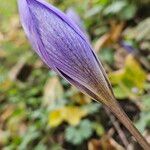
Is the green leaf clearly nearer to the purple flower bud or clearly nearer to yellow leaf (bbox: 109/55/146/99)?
yellow leaf (bbox: 109/55/146/99)

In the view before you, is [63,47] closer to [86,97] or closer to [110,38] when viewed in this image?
[86,97]

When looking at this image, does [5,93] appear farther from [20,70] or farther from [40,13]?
[40,13]

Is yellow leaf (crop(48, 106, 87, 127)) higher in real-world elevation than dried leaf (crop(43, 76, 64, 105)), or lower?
lower

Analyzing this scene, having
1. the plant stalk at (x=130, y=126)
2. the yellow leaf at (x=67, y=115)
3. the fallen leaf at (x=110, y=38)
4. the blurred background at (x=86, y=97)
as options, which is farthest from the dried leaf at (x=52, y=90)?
the plant stalk at (x=130, y=126)

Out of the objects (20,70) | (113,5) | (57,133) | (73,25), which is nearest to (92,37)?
(113,5)

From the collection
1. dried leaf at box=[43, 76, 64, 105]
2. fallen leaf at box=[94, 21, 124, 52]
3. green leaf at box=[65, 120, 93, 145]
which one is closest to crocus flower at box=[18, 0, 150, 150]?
green leaf at box=[65, 120, 93, 145]

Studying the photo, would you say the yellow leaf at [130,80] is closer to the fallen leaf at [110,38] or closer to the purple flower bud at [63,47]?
the fallen leaf at [110,38]

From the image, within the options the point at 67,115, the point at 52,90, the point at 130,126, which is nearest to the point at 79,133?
the point at 67,115
